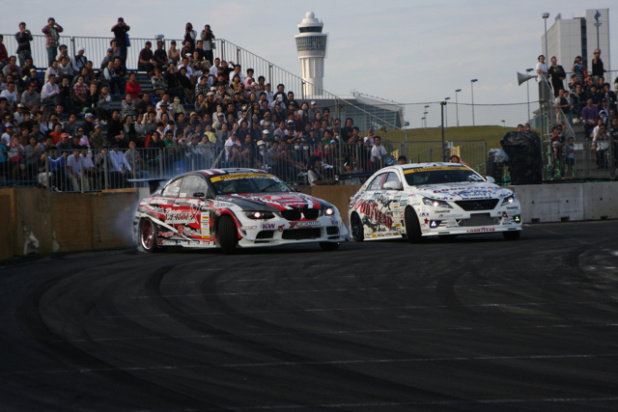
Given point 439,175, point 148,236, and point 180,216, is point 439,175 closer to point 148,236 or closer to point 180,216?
point 180,216

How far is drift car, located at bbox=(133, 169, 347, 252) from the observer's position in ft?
48.5

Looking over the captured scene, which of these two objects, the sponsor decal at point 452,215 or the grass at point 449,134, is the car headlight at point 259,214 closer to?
the sponsor decal at point 452,215

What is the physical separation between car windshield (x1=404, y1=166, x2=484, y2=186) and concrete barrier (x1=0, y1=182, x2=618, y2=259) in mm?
5231

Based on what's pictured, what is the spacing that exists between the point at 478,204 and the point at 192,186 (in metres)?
4.98

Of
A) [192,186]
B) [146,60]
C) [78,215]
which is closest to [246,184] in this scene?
[192,186]

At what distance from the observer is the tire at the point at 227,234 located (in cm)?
1488

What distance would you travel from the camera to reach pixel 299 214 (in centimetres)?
1490

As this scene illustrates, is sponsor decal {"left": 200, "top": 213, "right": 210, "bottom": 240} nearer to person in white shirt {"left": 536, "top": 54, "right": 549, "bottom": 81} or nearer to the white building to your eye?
person in white shirt {"left": 536, "top": 54, "right": 549, "bottom": 81}

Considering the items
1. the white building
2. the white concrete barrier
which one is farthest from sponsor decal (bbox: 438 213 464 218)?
the white building

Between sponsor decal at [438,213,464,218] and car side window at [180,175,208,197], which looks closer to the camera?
sponsor decal at [438,213,464,218]

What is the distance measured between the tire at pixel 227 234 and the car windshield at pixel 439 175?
12.0ft

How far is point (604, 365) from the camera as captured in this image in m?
5.60

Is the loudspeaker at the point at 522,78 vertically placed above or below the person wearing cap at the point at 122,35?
below

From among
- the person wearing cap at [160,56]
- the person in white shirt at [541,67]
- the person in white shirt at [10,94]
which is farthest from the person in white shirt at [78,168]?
the person in white shirt at [541,67]
